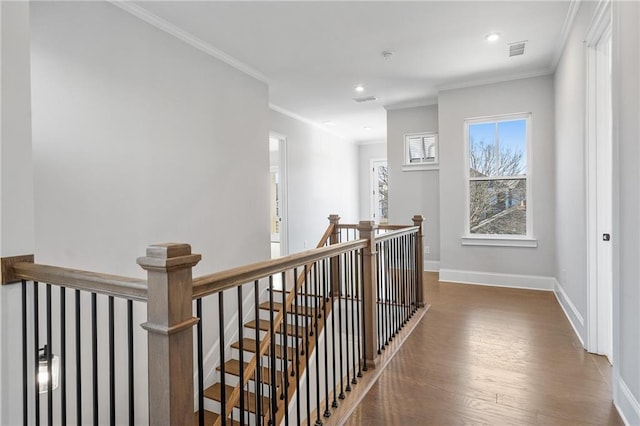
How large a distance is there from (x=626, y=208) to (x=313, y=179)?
5788 mm

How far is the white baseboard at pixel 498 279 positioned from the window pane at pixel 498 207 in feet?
1.94

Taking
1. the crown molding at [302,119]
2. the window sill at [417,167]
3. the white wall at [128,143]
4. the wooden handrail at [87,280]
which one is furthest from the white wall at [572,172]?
the crown molding at [302,119]

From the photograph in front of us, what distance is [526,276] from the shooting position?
479 centimetres

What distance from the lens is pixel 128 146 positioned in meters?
2.96

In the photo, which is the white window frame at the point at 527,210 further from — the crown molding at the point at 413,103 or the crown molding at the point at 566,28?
the crown molding at the point at 413,103

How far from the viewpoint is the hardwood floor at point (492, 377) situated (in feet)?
6.57

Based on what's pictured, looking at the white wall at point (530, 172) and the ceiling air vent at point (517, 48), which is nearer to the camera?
the ceiling air vent at point (517, 48)

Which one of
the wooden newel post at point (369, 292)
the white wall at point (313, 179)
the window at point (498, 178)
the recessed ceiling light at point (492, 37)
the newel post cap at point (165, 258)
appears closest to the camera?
the newel post cap at point (165, 258)

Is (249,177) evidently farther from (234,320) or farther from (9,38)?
(9,38)

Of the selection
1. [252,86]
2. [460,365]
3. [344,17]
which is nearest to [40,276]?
[460,365]

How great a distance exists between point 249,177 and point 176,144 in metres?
1.14

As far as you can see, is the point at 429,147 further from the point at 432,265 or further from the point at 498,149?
the point at 432,265

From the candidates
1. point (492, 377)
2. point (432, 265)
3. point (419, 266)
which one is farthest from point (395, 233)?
point (432, 265)

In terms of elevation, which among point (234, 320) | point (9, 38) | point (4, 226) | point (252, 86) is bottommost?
point (234, 320)
